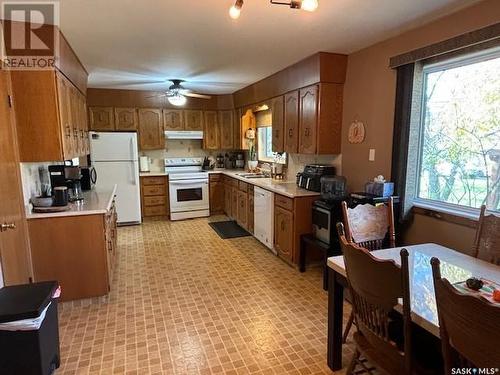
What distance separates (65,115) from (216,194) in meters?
3.46

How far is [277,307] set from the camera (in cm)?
274

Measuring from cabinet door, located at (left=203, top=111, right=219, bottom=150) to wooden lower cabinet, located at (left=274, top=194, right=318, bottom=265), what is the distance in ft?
9.60

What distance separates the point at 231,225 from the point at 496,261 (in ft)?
13.1

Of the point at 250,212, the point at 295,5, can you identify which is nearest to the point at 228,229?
the point at 250,212

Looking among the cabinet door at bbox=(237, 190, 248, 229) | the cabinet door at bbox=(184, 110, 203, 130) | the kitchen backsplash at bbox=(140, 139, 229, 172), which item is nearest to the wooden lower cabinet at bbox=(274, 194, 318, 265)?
the cabinet door at bbox=(237, 190, 248, 229)

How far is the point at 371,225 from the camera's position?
7.51ft

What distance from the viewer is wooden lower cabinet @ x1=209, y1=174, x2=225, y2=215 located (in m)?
6.00

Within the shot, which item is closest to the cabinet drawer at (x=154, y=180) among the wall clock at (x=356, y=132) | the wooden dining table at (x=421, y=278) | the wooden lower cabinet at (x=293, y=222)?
the wooden lower cabinet at (x=293, y=222)

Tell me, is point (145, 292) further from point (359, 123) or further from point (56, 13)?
point (359, 123)

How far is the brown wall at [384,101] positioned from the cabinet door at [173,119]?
3.49 meters

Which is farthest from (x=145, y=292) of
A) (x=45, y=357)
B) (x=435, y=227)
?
(x=435, y=227)

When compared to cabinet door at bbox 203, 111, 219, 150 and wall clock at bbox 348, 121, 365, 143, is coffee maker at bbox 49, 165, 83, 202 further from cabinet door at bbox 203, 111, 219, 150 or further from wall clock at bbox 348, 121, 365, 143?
cabinet door at bbox 203, 111, 219, 150

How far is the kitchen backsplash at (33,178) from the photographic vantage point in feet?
8.85

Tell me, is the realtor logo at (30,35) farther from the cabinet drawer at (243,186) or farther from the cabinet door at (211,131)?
the cabinet door at (211,131)
